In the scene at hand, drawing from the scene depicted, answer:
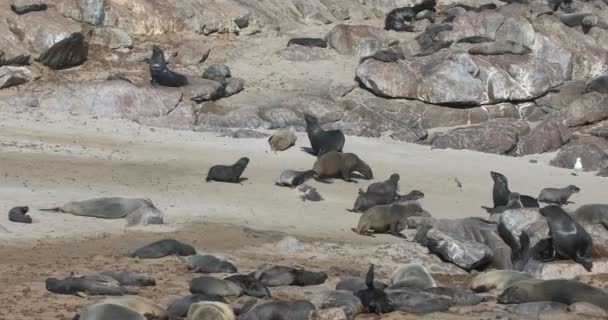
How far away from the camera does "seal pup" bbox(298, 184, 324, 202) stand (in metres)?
13.8

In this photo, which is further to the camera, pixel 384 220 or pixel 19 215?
pixel 384 220

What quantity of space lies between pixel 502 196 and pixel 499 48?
25.0 ft

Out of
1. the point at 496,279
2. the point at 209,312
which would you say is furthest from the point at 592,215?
the point at 209,312

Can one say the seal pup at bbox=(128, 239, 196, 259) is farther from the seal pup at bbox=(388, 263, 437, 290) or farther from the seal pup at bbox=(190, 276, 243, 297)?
the seal pup at bbox=(388, 263, 437, 290)

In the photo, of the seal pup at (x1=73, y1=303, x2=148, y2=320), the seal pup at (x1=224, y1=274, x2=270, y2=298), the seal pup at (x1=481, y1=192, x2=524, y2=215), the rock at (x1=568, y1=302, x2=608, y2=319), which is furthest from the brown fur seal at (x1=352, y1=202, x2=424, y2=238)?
the seal pup at (x1=73, y1=303, x2=148, y2=320)

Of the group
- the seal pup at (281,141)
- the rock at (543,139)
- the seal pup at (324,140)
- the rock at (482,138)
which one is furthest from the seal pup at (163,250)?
the rock at (543,139)

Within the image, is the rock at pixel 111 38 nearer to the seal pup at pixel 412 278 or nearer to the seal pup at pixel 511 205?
the seal pup at pixel 511 205

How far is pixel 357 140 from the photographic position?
18.0 meters

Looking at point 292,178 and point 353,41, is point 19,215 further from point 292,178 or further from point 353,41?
point 353,41

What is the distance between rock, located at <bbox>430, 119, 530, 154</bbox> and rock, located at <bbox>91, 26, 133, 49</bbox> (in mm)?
6008

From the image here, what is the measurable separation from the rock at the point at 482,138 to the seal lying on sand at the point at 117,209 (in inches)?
288

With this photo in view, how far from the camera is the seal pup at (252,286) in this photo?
29.3ft

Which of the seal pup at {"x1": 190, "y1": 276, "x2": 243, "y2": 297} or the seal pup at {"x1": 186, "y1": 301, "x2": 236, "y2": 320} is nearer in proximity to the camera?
the seal pup at {"x1": 186, "y1": 301, "x2": 236, "y2": 320}

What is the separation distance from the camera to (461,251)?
1108cm
